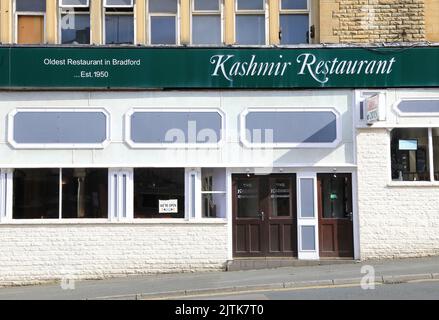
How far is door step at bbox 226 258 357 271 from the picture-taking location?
1416 cm

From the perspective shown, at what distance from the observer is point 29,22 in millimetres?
15023

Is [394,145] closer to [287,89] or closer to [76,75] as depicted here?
[287,89]

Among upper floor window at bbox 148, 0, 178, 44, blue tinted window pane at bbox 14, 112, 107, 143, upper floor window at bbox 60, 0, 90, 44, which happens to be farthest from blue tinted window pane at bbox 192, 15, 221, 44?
blue tinted window pane at bbox 14, 112, 107, 143

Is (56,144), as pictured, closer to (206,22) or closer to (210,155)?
(210,155)

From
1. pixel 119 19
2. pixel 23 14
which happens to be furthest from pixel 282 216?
pixel 23 14

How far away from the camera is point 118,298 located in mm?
11445

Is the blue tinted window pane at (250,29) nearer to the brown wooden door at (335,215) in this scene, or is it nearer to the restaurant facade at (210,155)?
the restaurant facade at (210,155)

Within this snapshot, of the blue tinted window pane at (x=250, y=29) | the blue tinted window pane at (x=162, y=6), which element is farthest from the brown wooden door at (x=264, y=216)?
the blue tinted window pane at (x=162, y=6)

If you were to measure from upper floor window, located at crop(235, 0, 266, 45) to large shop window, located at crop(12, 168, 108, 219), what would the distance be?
195 inches

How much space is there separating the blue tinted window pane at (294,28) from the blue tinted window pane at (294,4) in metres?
0.19

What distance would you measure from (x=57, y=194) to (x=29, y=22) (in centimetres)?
448

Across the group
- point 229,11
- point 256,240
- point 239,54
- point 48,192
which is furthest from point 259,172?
point 48,192

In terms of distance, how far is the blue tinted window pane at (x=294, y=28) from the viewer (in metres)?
15.2

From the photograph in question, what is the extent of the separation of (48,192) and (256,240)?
5219mm
